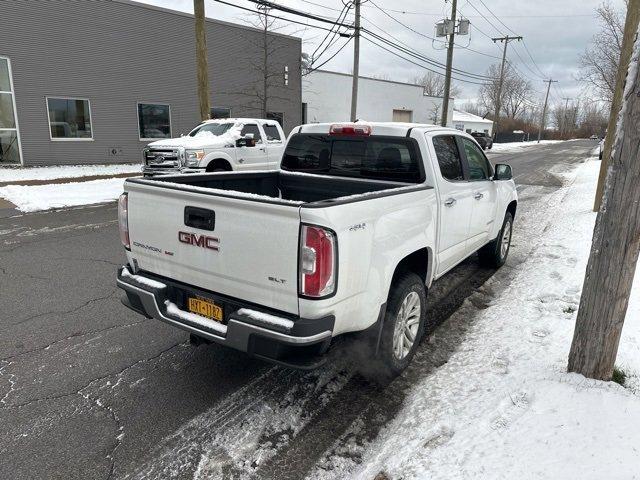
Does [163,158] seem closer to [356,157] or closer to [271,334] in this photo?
[356,157]

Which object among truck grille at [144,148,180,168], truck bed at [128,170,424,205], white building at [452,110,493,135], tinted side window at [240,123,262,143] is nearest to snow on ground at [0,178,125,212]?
truck grille at [144,148,180,168]

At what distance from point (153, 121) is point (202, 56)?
8109 mm

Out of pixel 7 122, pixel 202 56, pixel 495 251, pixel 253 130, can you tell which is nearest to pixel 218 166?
pixel 253 130

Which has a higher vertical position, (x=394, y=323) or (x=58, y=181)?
(x=394, y=323)

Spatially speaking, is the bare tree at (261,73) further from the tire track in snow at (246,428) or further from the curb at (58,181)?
the tire track in snow at (246,428)

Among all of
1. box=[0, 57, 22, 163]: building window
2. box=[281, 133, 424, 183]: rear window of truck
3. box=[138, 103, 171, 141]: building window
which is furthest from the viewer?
box=[138, 103, 171, 141]: building window

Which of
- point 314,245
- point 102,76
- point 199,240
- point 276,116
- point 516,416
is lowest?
point 516,416

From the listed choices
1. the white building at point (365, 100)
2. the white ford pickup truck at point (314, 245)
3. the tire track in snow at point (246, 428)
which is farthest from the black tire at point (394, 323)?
the white building at point (365, 100)

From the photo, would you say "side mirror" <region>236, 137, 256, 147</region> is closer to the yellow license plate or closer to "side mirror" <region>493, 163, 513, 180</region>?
"side mirror" <region>493, 163, 513, 180</region>

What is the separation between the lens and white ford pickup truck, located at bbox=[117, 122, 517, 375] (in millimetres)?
2613

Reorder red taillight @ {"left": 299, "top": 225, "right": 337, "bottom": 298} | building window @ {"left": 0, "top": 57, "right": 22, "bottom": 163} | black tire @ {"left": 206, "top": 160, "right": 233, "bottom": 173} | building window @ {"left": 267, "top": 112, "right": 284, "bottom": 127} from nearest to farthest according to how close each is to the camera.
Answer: red taillight @ {"left": 299, "top": 225, "right": 337, "bottom": 298}
black tire @ {"left": 206, "top": 160, "right": 233, "bottom": 173}
building window @ {"left": 0, "top": 57, "right": 22, "bottom": 163}
building window @ {"left": 267, "top": 112, "right": 284, "bottom": 127}

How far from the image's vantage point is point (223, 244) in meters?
2.86

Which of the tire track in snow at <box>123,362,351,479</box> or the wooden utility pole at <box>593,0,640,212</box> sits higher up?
the wooden utility pole at <box>593,0,640,212</box>

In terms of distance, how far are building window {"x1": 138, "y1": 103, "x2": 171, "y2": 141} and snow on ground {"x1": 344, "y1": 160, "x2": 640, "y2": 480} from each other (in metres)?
19.2
